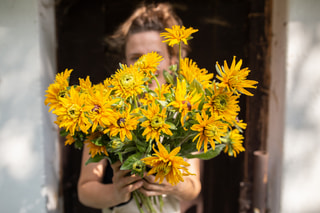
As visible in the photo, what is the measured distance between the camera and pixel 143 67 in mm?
486

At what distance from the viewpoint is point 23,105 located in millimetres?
949

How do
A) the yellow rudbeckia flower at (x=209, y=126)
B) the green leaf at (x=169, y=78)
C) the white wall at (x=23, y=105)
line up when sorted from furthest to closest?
the white wall at (x=23, y=105) → the green leaf at (x=169, y=78) → the yellow rudbeckia flower at (x=209, y=126)

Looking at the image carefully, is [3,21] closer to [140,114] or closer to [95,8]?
[95,8]

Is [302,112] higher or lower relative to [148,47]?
lower

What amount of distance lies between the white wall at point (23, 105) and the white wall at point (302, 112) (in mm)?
889

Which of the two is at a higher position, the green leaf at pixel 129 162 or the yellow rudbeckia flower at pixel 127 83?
the yellow rudbeckia flower at pixel 127 83

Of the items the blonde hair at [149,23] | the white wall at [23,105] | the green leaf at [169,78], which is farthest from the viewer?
the white wall at [23,105]

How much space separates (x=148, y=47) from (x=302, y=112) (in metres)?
0.69

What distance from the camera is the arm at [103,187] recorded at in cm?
58

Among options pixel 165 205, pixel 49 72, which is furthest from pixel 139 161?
pixel 49 72

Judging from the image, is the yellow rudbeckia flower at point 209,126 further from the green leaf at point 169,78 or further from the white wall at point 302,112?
the white wall at point 302,112

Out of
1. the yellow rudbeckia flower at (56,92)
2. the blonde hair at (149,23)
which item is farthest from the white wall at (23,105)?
the yellow rudbeckia flower at (56,92)

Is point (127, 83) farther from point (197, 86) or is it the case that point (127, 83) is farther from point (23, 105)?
point (23, 105)

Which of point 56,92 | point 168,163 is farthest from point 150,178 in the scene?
point 56,92
